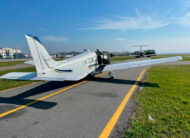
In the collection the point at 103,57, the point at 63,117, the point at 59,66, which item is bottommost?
the point at 63,117

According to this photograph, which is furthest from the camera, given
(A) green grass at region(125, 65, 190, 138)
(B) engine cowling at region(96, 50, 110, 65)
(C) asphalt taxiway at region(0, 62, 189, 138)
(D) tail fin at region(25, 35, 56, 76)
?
(B) engine cowling at region(96, 50, 110, 65)

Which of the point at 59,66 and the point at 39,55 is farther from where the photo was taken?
the point at 59,66

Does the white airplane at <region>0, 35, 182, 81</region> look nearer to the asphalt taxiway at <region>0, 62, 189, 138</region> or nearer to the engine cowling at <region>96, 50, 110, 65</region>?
the engine cowling at <region>96, 50, 110, 65</region>

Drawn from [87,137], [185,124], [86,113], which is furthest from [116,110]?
[185,124]

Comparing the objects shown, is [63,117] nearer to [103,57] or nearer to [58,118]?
[58,118]

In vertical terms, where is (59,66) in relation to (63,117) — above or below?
above

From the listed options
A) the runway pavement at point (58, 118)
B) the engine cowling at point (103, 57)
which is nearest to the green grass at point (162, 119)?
the runway pavement at point (58, 118)

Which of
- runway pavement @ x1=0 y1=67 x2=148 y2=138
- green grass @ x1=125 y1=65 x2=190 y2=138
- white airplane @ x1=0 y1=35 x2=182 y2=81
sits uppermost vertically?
white airplane @ x1=0 y1=35 x2=182 y2=81

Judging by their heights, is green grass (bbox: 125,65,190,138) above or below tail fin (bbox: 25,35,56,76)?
below

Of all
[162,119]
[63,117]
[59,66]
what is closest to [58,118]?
[63,117]

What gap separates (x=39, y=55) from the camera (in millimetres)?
6605

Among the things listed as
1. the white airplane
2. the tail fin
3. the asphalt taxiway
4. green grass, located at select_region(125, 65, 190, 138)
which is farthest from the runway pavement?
the tail fin

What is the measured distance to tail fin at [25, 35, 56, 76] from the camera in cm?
623

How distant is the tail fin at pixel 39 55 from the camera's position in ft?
20.4
